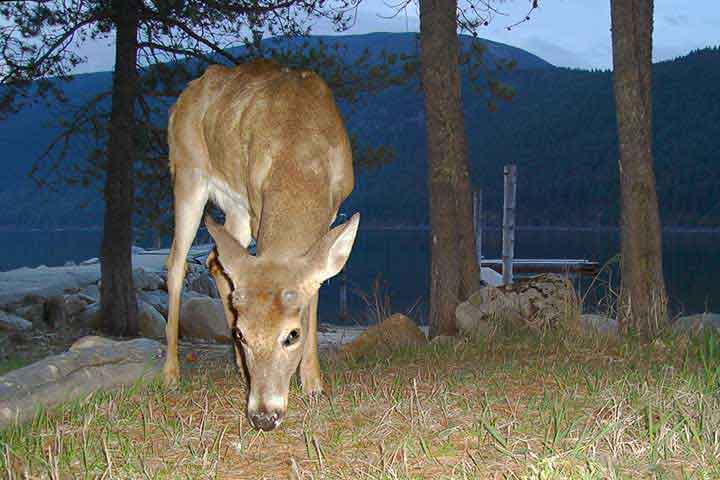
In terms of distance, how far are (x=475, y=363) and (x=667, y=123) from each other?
11896 cm

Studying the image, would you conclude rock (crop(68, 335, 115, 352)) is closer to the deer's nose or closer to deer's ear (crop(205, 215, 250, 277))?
deer's ear (crop(205, 215, 250, 277))

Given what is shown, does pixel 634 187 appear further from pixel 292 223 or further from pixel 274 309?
pixel 274 309

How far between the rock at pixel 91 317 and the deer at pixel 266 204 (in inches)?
313

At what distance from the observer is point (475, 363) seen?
634 cm

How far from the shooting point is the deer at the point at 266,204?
3.99 m

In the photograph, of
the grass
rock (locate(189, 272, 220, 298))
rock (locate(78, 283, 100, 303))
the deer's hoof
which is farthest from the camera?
rock (locate(189, 272, 220, 298))

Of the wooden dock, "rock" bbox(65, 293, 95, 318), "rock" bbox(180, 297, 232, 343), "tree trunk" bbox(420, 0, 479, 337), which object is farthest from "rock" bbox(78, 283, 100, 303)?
the wooden dock

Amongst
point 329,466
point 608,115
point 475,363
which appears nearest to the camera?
point 329,466

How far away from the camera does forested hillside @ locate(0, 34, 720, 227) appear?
338ft

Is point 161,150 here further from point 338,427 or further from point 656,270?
point 338,427

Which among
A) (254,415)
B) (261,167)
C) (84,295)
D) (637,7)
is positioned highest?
(637,7)

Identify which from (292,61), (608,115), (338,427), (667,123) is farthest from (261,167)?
(608,115)

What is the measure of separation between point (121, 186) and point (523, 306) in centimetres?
714

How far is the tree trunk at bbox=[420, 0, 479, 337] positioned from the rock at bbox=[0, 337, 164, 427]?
362 centimetres
